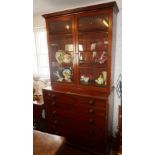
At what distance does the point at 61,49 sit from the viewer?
217 centimetres

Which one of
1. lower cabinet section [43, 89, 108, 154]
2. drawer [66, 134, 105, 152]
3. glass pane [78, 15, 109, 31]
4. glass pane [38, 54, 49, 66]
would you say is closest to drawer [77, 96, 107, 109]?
lower cabinet section [43, 89, 108, 154]

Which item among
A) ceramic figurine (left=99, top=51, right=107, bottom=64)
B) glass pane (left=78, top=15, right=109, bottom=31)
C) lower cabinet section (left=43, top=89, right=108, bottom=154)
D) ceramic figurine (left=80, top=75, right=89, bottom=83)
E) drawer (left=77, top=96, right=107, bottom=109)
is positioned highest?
glass pane (left=78, top=15, right=109, bottom=31)

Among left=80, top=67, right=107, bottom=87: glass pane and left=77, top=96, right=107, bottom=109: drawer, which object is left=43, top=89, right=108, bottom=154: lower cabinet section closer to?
left=77, top=96, right=107, bottom=109: drawer

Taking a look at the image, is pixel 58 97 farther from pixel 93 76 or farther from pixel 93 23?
pixel 93 23

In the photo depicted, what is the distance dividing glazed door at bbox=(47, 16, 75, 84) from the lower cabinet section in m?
0.32

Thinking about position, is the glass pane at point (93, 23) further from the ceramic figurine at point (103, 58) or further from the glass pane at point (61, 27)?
the ceramic figurine at point (103, 58)

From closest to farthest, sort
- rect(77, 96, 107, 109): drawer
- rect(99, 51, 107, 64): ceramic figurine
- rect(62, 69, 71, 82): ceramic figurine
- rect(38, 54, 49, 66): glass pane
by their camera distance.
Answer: rect(77, 96, 107, 109): drawer
rect(99, 51, 107, 64): ceramic figurine
rect(62, 69, 71, 82): ceramic figurine
rect(38, 54, 49, 66): glass pane

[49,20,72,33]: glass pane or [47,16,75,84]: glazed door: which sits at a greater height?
[49,20,72,33]: glass pane

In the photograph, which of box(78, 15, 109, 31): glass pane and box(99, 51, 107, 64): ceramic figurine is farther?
box(99, 51, 107, 64): ceramic figurine

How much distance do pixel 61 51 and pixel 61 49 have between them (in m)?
0.03

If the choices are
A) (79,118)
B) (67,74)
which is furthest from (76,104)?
(67,74)

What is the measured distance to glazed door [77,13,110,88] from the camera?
181 centimetres
